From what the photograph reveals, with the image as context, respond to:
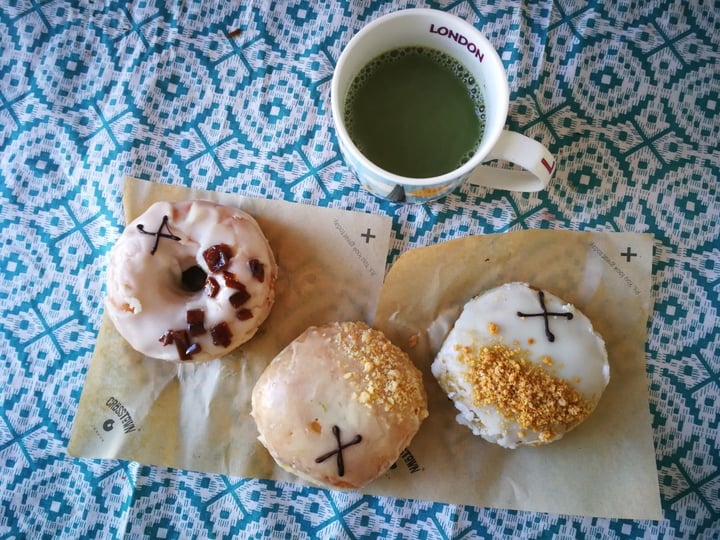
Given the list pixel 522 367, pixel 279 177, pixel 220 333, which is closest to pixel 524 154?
pixel 522 367

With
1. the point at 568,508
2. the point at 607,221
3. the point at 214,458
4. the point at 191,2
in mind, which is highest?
the point at 191,2

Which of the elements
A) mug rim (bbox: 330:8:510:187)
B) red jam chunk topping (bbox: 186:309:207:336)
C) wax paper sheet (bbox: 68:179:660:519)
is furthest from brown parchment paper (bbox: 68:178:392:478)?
mug rim (bbox: 330:8:510:187)

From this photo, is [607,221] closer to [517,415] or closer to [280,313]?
[517,415]

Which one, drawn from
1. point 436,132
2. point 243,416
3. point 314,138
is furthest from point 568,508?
point 314,138

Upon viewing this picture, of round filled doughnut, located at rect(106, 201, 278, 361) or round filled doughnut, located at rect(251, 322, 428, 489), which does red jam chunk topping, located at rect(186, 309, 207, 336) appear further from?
round filled doughnut, located at rect(251, 322, 428, 489)

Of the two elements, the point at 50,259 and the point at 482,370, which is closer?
the point at 482,370

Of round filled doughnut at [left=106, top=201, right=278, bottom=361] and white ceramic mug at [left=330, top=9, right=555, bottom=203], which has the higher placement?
white ceramic mug at [left=330, top=9, right=555, bottom=203]

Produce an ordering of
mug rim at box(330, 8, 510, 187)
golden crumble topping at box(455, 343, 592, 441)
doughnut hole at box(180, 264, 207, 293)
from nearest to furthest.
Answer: mug rim at box(330, 8, 510, 187) < golden crumble topping at box(455, 343, 592, 441) < doughnut hole at box(180, 264, 207, 293)

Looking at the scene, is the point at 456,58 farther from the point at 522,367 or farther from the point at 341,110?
the point at 522,367
